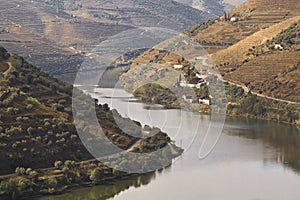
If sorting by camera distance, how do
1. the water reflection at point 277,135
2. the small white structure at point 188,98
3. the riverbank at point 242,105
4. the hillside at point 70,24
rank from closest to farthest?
the water reflection at point 277,135 < the riverbank at point 242,105 < the small white structure at point 188,98 < the hillside at point 70,24

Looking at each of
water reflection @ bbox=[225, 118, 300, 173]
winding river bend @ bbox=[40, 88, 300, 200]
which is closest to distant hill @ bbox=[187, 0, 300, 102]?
water reflection @ bbox=[225, 118, 300, 173]

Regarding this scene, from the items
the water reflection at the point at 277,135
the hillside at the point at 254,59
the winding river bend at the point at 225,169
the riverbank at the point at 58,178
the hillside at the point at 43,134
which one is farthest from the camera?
the hillside at the point at 254,59

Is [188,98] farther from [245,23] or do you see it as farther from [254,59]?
[245,23]

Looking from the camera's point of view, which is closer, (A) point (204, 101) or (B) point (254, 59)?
(A) point (204, 101)

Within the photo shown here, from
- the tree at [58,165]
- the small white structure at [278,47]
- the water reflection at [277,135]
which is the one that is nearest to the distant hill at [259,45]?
the small white structure at [278,47]

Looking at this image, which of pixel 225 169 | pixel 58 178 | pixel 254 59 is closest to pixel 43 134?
pixel 58 178

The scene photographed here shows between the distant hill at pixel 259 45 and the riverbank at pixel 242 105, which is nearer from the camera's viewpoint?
the riverbank at pixel 242 105

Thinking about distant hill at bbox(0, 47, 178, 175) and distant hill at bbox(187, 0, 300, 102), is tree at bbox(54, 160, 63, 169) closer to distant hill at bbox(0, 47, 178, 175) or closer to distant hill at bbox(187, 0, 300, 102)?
distant hill at bbox(0, 47, 178, 175)

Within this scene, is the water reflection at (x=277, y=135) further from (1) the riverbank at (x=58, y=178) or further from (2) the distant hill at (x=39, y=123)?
(1) the riverbank at (x=58, y=178)

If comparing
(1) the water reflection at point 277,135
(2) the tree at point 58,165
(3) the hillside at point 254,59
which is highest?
(3) the hillside at point 254,59

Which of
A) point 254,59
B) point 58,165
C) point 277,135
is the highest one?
point 254,59
